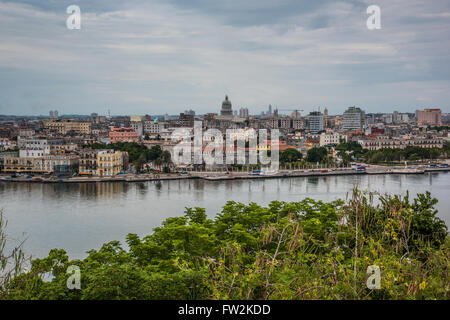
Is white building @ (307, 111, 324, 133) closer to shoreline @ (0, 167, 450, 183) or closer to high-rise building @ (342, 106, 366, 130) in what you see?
high-rise building @ (342, 106, 366, 130)

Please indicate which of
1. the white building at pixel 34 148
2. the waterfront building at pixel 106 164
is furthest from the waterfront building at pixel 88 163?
the white building at pixel 34 148

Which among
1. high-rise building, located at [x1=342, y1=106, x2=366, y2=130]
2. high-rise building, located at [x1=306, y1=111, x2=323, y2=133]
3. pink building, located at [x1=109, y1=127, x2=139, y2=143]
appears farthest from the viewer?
high-rise building, located at [x1=342, y1=106, x2=366, y2=130]

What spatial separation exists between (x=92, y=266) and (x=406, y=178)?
33.3ft

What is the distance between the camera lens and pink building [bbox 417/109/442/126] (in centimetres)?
3088

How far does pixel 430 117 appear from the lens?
3136cm

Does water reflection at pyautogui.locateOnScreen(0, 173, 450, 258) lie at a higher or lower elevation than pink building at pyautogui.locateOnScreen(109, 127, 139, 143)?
lower

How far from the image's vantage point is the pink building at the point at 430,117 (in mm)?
30875

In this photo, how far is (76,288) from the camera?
186 cm

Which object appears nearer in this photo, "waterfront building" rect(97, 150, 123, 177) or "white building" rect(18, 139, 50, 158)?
"waterfront building" rect(97, 150, 123, 177)

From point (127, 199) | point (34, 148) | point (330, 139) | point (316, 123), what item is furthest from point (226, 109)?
point (127, 199)

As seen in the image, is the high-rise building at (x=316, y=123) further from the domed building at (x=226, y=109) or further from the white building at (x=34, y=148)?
the white building at (x=34, y=148)

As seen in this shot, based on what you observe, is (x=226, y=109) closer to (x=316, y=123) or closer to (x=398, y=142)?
(x=316, y=123)

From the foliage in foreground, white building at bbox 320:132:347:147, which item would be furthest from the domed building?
the foliage in foreground
